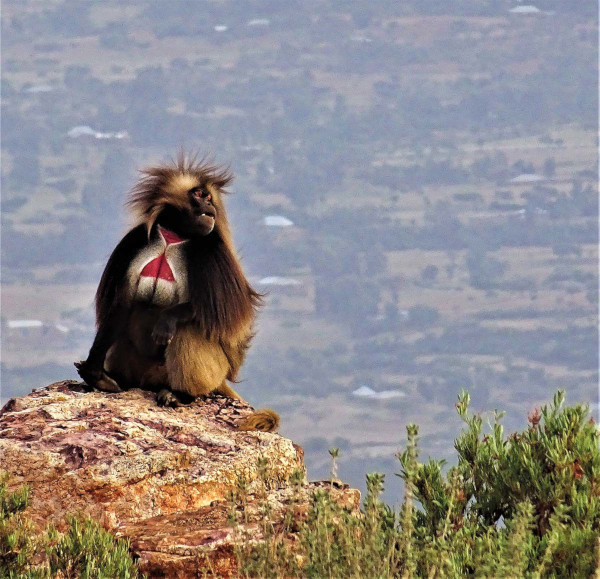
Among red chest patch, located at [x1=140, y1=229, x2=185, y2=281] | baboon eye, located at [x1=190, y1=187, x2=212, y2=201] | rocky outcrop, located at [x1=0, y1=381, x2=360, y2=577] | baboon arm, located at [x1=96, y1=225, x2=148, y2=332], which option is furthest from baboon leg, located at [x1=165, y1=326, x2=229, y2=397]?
baboon eye, located at [x1=190, y1=187, x2=212, y2=201]

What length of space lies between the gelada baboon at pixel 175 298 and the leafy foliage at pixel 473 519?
2.29 m

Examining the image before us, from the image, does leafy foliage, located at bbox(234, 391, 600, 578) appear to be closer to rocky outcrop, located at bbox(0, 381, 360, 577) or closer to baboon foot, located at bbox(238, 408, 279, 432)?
rocky outcrop, located at bbox(0, 381, 360, 577)

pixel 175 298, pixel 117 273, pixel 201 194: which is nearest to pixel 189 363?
pixel 175 298

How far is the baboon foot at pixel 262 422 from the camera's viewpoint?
9508 millimetres

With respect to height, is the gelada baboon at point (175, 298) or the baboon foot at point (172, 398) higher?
the gelada baboon at point (175, 298)

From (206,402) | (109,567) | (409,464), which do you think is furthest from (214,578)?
(206,402)

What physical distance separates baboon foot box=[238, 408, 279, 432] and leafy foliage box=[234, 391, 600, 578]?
78.8 inches

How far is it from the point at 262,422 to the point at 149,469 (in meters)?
1.21

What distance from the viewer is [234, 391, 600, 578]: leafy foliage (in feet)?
19.9

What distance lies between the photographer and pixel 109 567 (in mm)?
6797

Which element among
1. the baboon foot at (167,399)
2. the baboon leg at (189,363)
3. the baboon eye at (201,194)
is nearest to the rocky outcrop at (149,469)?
the baboon foot at (167,399)

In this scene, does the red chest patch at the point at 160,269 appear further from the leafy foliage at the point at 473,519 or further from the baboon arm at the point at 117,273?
the leafy foliage at the point at 473,519

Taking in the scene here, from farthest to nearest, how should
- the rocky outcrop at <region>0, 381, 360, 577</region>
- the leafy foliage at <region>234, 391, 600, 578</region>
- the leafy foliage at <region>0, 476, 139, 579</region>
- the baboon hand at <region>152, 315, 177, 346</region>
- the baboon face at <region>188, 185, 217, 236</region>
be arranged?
the baboon face at <region>188, 185, 217, 236</region> → the baboon hand at <region>152, 315, 177, 346</region> → the rocky outcrop at <region>0, 381, 360, 577</region> → the leafy foliage at <region>0, 476, 139, 579</region> → the leafy foliage at <region>234, 391, 600, 578</region>

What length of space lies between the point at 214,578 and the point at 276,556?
0.75 metres
